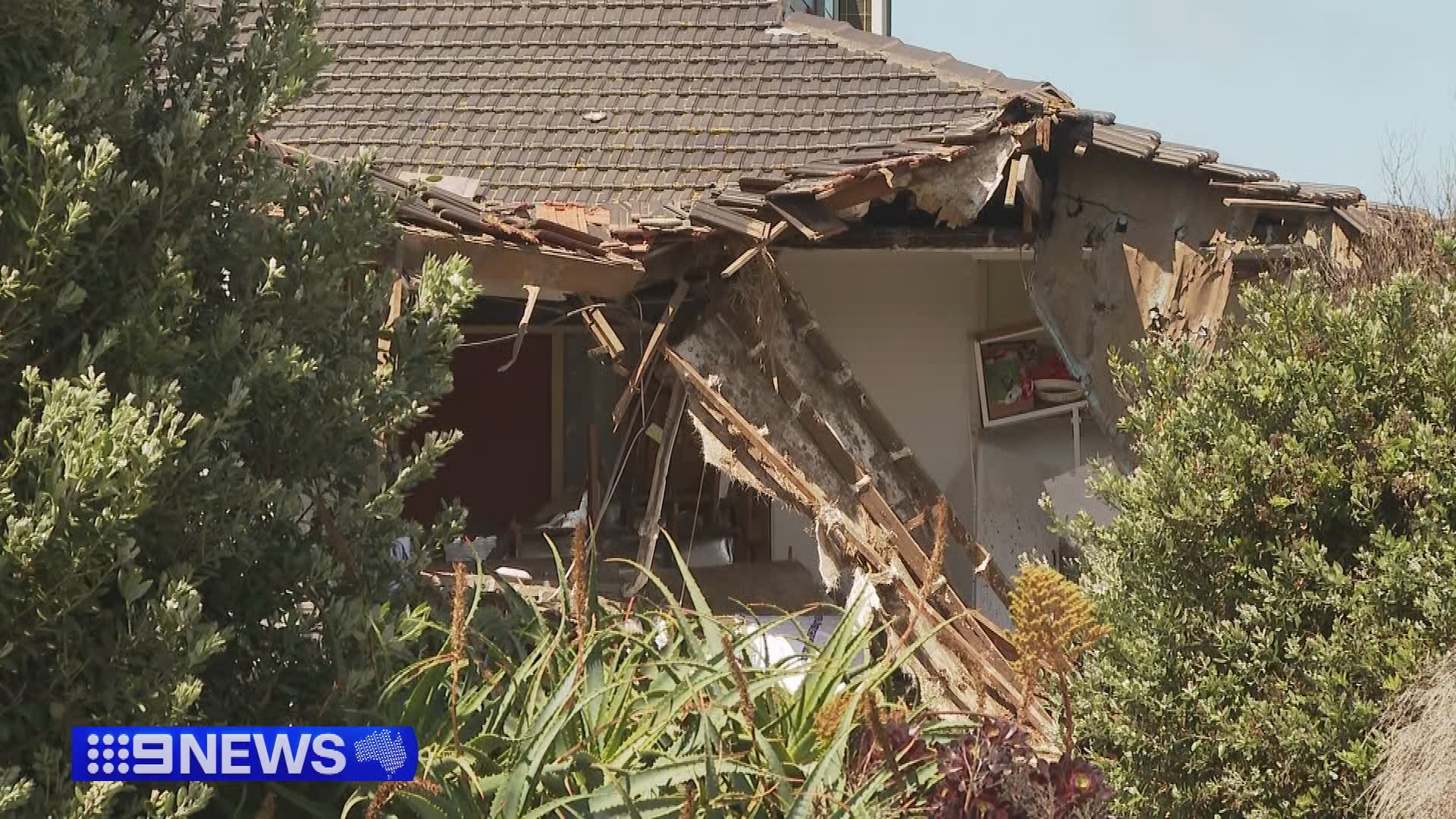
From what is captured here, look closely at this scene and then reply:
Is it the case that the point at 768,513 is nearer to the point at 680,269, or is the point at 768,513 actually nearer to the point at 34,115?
the point at 680,269

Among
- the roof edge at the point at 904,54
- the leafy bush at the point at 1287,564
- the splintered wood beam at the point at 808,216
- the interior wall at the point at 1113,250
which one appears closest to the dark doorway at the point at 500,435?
the roof edge at the point at 904,54

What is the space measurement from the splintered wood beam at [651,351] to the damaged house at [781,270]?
0.02 m

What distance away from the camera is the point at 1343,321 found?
522cm

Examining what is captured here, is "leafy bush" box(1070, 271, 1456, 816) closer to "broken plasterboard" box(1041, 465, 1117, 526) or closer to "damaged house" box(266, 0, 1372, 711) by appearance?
"damaged house" box(266, 0, 1372, 711)

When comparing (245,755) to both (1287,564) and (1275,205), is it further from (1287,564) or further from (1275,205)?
(1275,205)

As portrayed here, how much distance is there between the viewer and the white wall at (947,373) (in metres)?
10.8

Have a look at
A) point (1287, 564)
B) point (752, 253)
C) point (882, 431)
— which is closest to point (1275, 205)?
point (882, 431)

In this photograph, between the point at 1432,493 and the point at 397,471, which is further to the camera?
the point at 1432,493

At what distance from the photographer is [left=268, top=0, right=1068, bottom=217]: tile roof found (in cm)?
1020

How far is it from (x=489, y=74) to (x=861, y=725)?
27.6 feet

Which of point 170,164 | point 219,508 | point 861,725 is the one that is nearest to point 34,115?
point 170,164

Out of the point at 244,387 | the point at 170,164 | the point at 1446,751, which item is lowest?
the point at 1446,751

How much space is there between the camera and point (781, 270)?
8.44m

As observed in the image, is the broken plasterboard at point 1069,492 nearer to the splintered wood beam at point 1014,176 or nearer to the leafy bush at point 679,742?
the splintered wood beam at point 1014,176
